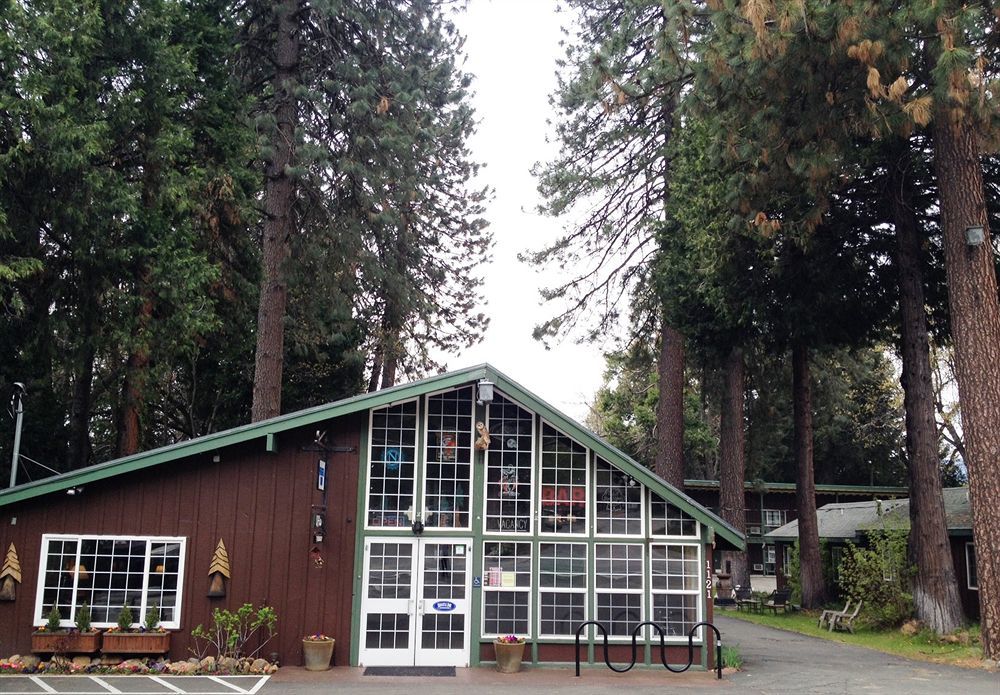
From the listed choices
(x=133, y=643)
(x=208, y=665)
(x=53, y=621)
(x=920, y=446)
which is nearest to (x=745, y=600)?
(x=920, y=446)

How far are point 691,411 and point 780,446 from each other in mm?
4960

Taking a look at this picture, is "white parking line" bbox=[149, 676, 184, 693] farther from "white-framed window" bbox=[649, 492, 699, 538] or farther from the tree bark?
the tree bark

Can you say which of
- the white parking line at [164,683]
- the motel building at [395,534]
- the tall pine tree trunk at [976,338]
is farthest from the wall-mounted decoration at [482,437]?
the tall pine tree trunk at [976,338]

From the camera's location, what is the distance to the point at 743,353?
26.4 m

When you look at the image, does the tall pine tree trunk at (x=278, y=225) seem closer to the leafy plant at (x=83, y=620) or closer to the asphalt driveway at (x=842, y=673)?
the leafy plant at (x=83, y=620)

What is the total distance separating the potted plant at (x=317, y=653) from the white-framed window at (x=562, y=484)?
3.67m

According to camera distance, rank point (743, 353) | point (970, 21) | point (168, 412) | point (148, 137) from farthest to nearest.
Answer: point (168, 412), point (743, 353), point (148, 137), point (970, 21)

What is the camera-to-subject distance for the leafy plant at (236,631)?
13148 millimetres

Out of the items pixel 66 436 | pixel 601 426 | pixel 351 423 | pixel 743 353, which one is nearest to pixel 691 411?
pixel 601 426

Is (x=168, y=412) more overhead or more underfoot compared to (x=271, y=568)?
more overhead

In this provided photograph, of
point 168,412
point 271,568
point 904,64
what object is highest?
point 904,64

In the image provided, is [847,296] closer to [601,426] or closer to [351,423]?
[351,423]

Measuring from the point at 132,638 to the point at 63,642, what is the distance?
92 centimetres

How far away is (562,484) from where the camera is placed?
1439 cm
